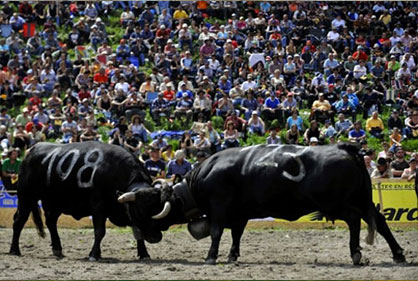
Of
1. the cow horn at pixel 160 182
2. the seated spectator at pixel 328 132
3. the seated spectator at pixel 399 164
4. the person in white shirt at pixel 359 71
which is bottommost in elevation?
the seated spectator at pixel 328 132

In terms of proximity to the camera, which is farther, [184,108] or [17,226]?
[184,108]

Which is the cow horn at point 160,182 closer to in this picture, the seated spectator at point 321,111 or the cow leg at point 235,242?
the cow leg at point 235,242

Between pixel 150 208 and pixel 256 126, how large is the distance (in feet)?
38.1

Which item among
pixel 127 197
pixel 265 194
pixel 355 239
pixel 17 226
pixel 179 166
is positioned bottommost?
pixel 179 166

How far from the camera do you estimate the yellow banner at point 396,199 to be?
21.8 meters

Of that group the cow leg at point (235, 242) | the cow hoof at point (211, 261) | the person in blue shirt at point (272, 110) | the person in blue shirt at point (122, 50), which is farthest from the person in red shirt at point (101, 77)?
the cow hoof at point (211, 261)

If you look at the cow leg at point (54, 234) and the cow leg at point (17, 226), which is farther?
the cow leg at point (17, 226)

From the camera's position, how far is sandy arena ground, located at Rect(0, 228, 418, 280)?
14609mm

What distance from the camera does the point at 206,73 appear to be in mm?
31359

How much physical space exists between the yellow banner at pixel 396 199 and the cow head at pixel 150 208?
5.91 metres

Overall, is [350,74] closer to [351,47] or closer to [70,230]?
[351,47]

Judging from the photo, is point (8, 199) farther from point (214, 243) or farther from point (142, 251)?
point (214, 243)

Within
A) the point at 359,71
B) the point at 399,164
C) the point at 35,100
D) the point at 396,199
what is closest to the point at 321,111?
the point at 359,71

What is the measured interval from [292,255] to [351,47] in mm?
16172
